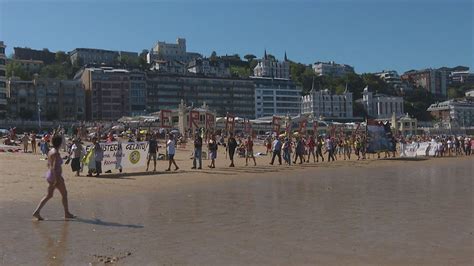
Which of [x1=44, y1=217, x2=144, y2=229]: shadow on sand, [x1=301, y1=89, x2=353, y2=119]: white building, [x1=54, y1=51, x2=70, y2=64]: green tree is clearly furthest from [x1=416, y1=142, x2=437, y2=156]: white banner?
[x1=54, y1=51, x2=70, y2=64]: green tree

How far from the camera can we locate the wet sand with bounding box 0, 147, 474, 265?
741 cm

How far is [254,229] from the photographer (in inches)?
368

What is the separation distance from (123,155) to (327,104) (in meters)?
173

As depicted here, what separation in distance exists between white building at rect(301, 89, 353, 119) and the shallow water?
173 m

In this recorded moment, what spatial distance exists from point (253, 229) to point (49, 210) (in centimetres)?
486

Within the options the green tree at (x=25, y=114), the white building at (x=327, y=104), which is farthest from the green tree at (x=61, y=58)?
the white building at (x=327, y=104)

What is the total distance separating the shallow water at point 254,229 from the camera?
24.2 feet

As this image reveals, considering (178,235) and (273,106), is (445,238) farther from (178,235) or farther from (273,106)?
(273,106)

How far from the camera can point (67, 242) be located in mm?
8281

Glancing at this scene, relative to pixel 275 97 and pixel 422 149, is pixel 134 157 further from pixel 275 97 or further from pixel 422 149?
pixel 275 97

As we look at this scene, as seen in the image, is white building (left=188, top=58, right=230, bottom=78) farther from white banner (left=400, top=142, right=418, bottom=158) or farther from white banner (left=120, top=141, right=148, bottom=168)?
white banner (left=120, top=141, right=148, bottom=168)

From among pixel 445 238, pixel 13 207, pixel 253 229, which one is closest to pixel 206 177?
pixel 13 207

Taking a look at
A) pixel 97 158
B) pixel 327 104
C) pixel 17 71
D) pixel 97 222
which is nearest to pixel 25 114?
pixel 17 71

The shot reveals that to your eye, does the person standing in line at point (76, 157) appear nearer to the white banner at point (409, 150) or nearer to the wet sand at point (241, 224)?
the wet sand at point (241, 224)
